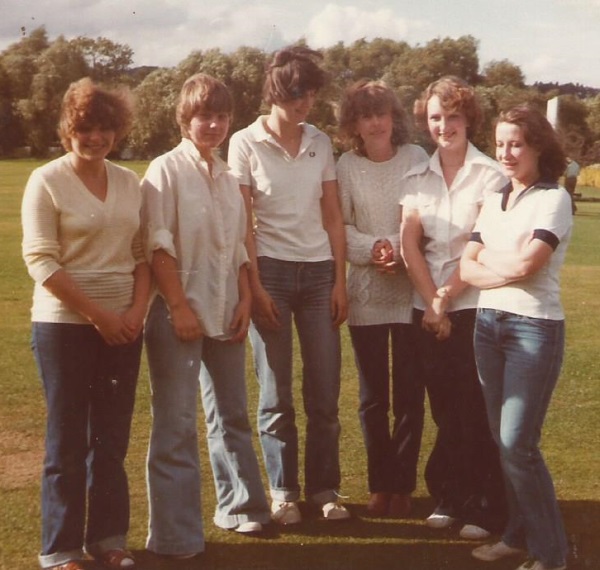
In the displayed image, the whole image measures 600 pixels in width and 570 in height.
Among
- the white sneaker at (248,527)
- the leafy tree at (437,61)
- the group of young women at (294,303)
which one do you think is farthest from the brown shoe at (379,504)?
the leafy tree at (437,61)

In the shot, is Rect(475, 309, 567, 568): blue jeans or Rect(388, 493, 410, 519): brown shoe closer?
Rect(475, 309, 567, 568): blue jeans

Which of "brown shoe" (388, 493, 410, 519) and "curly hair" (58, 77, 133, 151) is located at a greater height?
"curly hair" (58, 77, 133, 151)

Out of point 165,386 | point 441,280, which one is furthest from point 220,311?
point 441,280

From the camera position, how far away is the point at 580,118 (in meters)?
30.9

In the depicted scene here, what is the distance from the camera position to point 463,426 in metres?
4.59

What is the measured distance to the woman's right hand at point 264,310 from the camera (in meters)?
4.57

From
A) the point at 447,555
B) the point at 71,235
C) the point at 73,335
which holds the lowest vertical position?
the point at 447,555

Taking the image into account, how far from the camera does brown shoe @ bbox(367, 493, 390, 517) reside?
489cm

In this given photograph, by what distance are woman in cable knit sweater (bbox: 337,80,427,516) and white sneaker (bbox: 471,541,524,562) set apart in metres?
0.64

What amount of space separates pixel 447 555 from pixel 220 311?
59.0 inches

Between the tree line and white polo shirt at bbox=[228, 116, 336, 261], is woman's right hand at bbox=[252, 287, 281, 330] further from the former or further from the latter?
the tree line

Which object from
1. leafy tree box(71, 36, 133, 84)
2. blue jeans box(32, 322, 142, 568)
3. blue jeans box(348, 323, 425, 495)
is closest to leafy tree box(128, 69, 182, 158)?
leafy tree box(71, 36, 133, 84)

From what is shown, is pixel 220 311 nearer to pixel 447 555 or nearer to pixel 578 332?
pixel 447 555

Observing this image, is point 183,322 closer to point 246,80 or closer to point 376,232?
point 376,232
